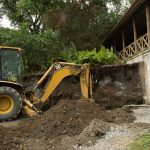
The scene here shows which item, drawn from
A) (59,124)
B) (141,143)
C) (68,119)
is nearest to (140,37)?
(68,119)

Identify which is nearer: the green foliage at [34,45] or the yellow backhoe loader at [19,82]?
the yellow backhoe loader at [19,82]

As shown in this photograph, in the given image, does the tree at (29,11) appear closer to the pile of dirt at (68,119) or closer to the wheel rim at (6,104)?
the wheel rim at (6,104)

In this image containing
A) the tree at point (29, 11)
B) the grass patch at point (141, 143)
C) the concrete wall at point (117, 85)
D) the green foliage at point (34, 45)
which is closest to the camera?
the grass patch at point (141, 143)

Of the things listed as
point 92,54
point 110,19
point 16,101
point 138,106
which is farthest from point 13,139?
point 110,19

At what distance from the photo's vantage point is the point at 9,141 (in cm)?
1019

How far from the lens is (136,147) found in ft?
29.6

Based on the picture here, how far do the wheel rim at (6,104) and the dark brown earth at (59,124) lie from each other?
108 inches

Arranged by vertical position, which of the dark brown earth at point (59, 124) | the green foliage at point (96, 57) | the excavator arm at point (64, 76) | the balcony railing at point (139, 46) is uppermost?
the balcony railing at point (139, 46)

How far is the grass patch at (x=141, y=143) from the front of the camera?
8897 millimetres

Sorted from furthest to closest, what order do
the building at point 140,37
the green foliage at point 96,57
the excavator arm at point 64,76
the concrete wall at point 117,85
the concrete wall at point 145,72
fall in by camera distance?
the green foliage at point 96,57
the concrete wall at point 117,85
the building at point 140,37
the concrete wall at point 145,72
the excavator arm at point 64,76

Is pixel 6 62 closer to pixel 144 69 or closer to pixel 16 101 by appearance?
pixel 16 101

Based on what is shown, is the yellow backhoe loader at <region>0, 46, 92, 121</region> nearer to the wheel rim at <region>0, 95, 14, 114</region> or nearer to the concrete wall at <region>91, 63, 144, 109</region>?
the wheel rim at <region>0, 95, 14, 114</region>

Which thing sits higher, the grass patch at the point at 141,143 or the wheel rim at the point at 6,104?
the wheel rim at the point at 6,104

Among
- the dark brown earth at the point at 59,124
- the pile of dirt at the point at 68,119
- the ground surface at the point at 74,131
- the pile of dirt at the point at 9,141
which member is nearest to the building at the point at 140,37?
the pile of dirt at the point at 68,119
